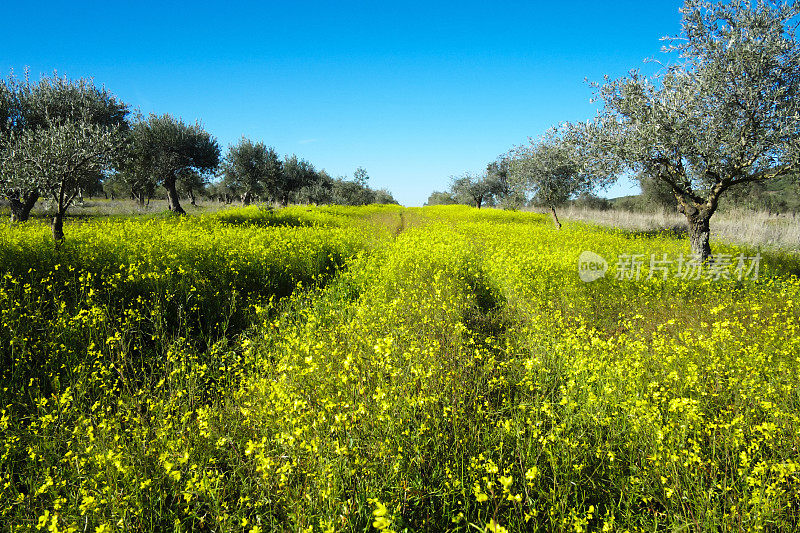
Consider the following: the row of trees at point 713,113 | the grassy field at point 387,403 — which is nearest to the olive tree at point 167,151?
the grassy field at point 387,403

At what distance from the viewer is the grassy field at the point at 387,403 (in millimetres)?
2479

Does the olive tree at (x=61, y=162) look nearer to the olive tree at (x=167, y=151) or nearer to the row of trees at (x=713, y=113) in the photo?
the olive tree at (x=167, y=151)

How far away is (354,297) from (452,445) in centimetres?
529

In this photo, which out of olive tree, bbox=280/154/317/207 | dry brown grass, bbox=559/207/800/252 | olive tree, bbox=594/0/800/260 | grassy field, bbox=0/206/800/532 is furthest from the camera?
olive tree, bbox=280/154/317/207

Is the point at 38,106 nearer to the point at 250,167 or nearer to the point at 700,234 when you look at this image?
the point at 250,167

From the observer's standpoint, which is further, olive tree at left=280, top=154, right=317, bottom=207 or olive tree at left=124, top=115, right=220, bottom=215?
olive tree at left=280, top=154, right=317, bottom=207

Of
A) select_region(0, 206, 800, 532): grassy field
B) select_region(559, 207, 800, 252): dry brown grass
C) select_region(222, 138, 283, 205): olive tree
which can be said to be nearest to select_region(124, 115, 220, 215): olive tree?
A: select_region(222, 138, 283, 205): olive tree

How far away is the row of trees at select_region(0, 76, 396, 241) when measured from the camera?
1127 centimetres

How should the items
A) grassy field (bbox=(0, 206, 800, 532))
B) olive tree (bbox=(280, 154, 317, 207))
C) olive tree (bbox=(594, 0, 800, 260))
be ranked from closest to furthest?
grassy field (bbox=(0, 206, 800, 532))
olive tree (bbox=(594, 0, 800, 260))
olive tree (bbox=(280, 154, 317, 207))

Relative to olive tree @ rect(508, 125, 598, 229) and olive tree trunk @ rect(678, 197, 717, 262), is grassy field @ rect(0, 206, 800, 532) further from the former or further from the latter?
olive tree @ rect(508, 125, 598, 229)

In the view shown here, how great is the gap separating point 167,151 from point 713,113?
32.5 metres

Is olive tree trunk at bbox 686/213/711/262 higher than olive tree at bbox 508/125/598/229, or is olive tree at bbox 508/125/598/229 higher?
olive tree at bbox 508/125/598/229

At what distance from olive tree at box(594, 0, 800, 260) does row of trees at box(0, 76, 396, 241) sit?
686 inches

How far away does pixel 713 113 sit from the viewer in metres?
10.4
